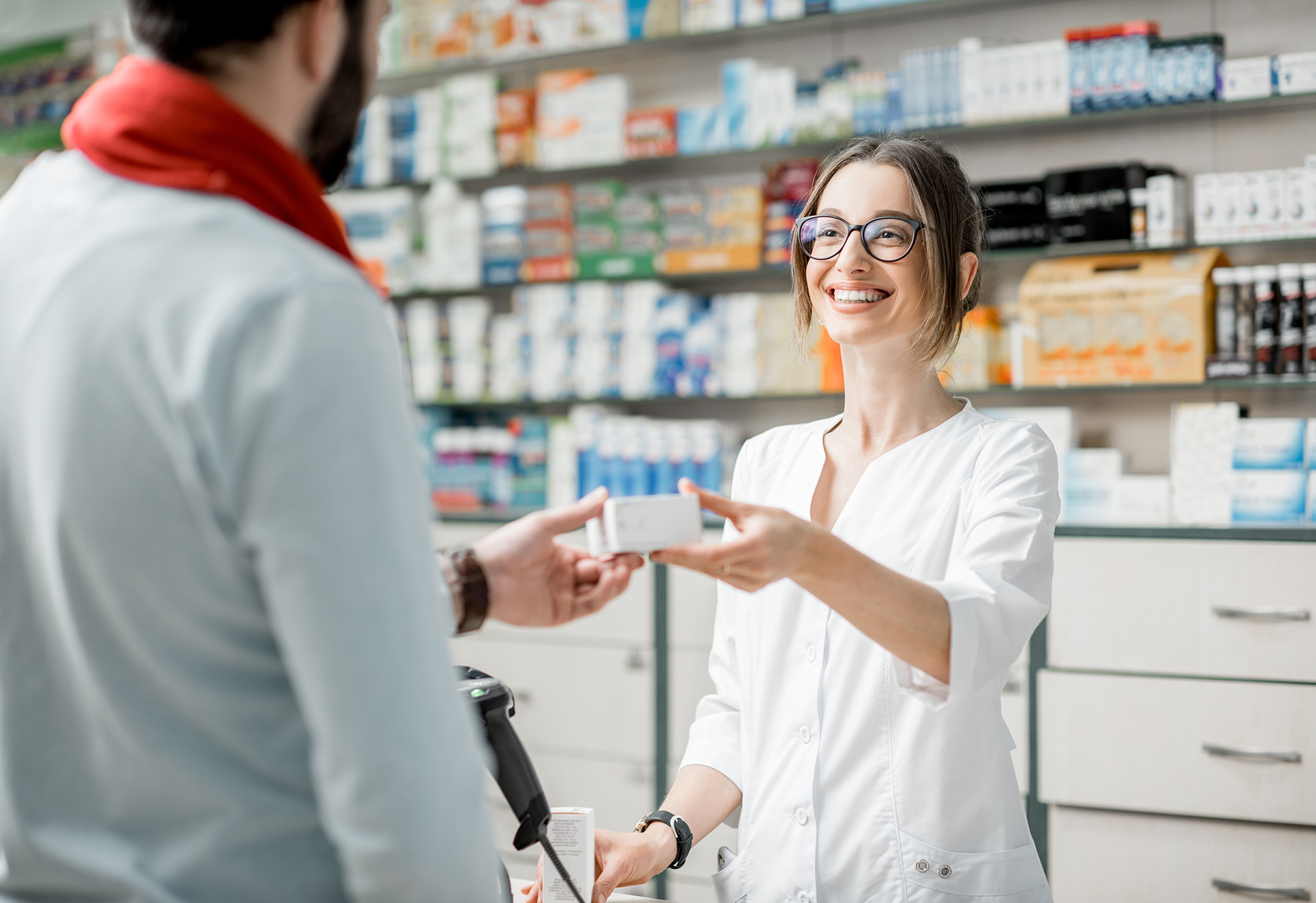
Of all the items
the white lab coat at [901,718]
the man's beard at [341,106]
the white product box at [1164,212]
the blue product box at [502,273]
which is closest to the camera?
the man's beard at [341,106]

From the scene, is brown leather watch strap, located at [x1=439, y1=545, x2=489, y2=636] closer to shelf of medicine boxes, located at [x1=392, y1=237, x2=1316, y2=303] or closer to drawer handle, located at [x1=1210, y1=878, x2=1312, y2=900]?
shelf of medicine boxes, located at [x1=392, y1=237, x2=1316, y2=303]

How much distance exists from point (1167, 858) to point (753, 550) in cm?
217

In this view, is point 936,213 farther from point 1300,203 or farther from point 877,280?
point 1300,203

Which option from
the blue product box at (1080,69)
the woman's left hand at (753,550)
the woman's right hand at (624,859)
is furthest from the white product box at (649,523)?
the blue product box at (1080,69)

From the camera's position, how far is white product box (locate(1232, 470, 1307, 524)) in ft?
8.68

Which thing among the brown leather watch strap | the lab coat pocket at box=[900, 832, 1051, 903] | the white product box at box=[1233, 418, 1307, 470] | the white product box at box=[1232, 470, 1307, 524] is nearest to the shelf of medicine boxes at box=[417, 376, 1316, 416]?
the white product box at box=[1233, 418, 1307, 470]

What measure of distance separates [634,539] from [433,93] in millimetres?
3115

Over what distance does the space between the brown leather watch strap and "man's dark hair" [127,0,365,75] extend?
1.57 feet

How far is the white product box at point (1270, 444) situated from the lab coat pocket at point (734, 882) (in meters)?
1.94

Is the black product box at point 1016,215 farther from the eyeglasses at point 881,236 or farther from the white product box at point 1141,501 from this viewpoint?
the eyeglasses at point 881,236

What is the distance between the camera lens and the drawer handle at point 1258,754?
2.48m

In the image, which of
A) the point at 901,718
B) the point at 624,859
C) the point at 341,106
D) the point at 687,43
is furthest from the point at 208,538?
Result: the point at 687,43

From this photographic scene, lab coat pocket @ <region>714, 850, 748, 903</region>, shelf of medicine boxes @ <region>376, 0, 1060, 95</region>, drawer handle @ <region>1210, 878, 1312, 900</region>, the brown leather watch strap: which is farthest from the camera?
shelf of medicine boxes @ <region>376, 0, 1060, 95</region>

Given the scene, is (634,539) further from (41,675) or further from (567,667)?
(567,667)
